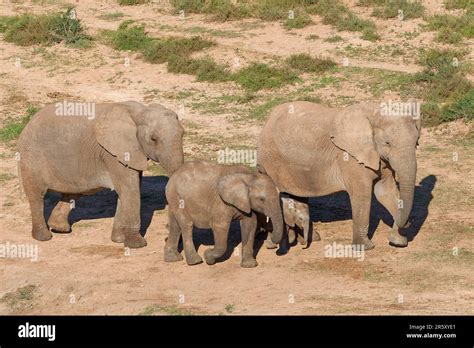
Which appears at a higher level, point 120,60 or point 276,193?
point 276,193

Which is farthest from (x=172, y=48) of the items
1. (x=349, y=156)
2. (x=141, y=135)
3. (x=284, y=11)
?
(x=349, y=156)

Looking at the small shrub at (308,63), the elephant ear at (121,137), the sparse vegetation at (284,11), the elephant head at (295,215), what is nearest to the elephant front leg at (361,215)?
the elephant head at (295,215)

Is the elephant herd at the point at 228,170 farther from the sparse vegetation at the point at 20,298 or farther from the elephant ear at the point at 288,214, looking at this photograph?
the sparse vegetation at the point at 20,298

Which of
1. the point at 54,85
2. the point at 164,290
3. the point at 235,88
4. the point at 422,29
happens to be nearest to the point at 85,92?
the point at 54,85

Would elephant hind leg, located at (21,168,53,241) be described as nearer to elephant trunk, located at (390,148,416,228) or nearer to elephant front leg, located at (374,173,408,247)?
elephant front leg, located at (374,173,408,247)

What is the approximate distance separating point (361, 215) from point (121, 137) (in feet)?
13.8

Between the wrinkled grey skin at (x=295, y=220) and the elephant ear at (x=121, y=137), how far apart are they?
250cm

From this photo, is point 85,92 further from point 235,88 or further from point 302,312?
point 302,312

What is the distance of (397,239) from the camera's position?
17844 mm

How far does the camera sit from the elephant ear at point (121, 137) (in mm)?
17984

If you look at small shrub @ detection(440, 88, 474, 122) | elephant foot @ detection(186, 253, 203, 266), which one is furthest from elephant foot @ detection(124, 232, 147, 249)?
small shrub @ detection(440, 88, 474, 122)

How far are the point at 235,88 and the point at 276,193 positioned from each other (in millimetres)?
12471

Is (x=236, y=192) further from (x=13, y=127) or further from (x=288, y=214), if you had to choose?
(x=13, y=127)

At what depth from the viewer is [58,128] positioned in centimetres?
1878
